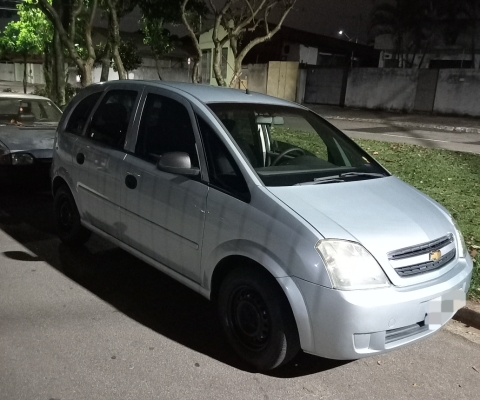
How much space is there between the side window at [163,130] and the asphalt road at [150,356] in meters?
1.24

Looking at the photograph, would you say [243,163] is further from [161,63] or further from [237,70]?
[161,63]

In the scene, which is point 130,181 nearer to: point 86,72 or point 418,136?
point 86,72

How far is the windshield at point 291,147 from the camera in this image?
3617 millimetres

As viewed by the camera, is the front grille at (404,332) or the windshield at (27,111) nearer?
the front grille at (404,332)

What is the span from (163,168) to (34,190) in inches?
→ 180

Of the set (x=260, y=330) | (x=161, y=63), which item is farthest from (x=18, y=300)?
(x=161, y=63)

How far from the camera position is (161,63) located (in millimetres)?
37344

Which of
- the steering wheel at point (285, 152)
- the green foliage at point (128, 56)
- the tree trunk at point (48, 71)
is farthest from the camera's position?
the green foliage at point (128, 56)

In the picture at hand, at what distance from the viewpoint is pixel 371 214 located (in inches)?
127

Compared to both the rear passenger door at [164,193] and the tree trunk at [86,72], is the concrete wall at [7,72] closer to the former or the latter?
the tree trunk at [86,72]

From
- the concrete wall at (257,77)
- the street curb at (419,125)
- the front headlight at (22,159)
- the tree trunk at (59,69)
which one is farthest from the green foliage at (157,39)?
the front headlight at (22,159)

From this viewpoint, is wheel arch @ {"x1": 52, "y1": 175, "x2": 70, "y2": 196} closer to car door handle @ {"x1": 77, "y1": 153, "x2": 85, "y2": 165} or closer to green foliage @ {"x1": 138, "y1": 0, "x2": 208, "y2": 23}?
car door handle @ {"x1": 77, "y1": 153, "x2": 85, "y2": 165}

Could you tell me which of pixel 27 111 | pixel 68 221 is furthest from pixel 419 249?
pixel 27 111

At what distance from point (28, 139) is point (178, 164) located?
14.4 feet
